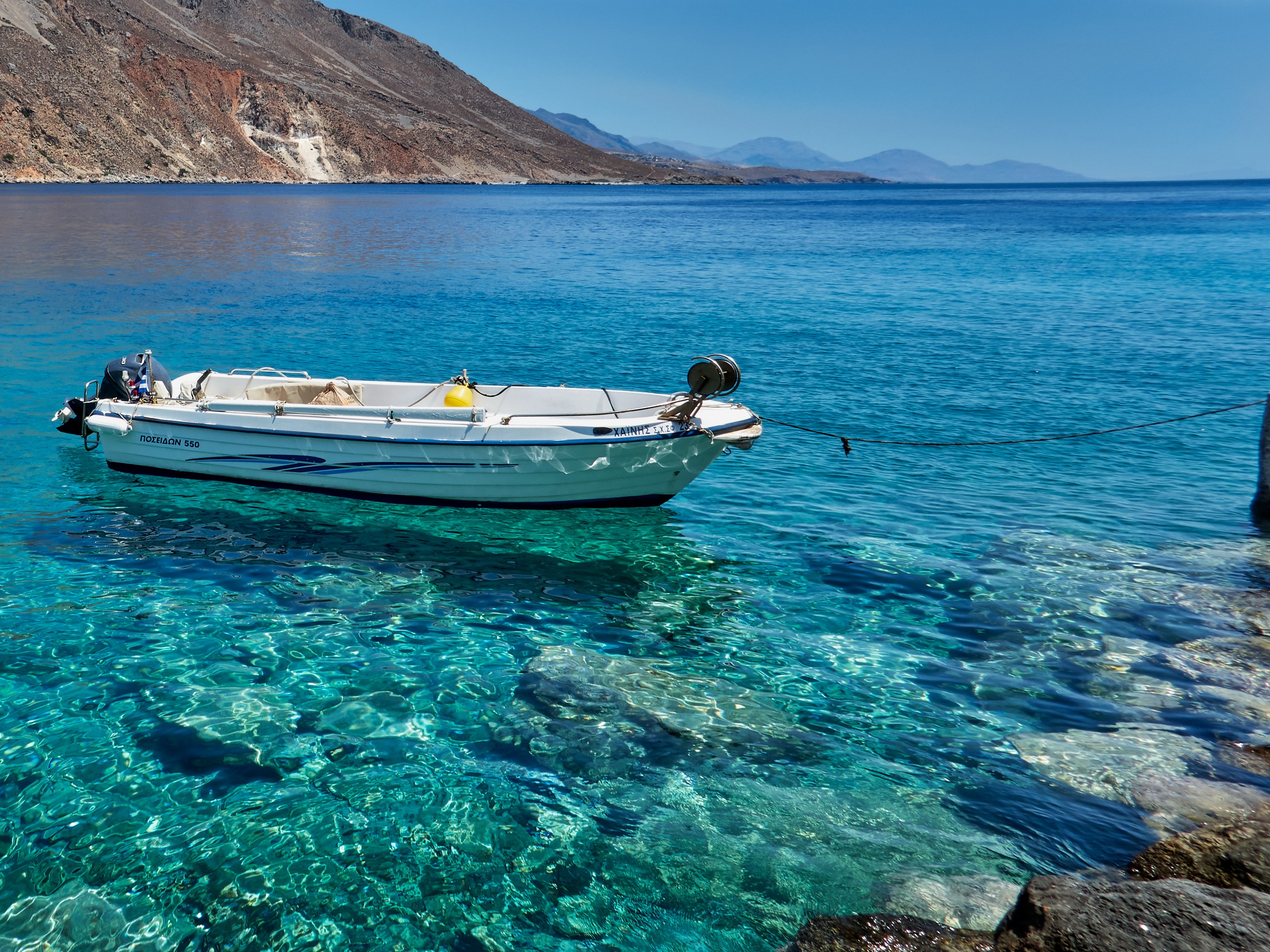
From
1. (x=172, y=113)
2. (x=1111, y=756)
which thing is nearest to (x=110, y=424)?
(x=1111, y=756)

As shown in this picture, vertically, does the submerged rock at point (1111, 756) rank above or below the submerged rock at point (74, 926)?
above

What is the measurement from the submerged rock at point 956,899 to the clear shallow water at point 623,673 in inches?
5.2

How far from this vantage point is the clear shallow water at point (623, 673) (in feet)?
A: 18.6

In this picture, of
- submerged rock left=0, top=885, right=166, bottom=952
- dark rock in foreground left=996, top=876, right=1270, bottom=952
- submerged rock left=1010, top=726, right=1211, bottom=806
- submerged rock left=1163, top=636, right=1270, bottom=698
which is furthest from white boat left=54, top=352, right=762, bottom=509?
dark rock in foreground left=996, top=876, right=1270, bottom=952

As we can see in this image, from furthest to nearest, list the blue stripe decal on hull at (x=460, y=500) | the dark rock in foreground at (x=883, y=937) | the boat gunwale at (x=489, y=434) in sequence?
1. the blue stripe decal on hull at (x=460, y=500)
2. the boat gunwale at (x=489, y=434)
3. the dark rock in foreground at (x=883, y=937)

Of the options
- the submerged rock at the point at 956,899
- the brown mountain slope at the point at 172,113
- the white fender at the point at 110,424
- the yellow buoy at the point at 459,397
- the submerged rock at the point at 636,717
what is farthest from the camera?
the brown mountain slope at the point at 172,113

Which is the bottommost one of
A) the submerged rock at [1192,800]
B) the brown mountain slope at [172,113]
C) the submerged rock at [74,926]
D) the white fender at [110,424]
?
the submerged rock at [74,926]

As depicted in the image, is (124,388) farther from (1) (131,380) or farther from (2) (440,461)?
(2) (440,461)

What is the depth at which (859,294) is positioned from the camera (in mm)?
36406

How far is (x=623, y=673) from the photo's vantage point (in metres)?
8.12

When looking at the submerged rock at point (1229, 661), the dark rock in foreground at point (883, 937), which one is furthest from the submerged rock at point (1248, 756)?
the dark rock in foreground at point (883, 937)

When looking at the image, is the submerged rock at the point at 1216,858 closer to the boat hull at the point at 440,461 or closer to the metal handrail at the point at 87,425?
the boat hull at the point at 440,461

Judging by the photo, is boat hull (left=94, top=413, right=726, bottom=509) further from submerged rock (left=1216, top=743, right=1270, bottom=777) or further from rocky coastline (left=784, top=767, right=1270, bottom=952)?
rocky coastline (left=784, top=767, right=1270, bottom=952)

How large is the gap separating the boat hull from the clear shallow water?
15.7 inches
